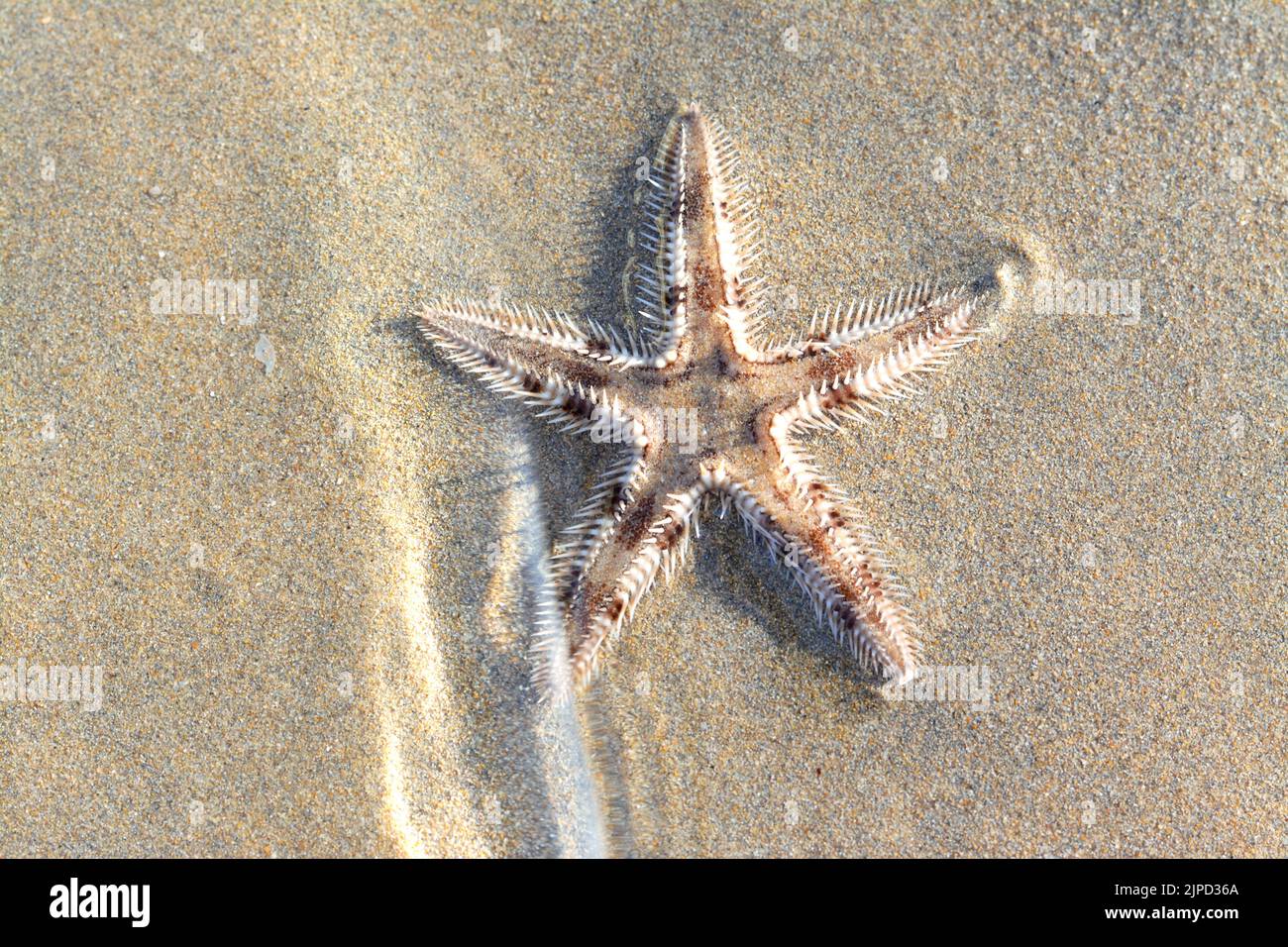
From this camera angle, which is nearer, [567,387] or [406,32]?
[567,387]

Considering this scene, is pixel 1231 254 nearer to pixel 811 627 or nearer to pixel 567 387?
pixel 811 627

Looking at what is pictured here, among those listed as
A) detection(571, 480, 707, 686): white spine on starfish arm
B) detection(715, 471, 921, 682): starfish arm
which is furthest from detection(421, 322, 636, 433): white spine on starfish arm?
detection(715, 471, 921, 682): starfish arm

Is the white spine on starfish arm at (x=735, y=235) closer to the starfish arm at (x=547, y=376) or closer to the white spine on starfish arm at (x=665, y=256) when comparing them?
the white spine on starfish arm at (x=665, y=256)

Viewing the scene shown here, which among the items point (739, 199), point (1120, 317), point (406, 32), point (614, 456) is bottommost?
point (614, 456)

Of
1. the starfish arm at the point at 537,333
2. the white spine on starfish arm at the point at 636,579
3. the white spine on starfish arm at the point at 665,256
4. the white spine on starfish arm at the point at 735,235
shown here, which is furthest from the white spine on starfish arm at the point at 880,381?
the starfish arm at the point at 537,333

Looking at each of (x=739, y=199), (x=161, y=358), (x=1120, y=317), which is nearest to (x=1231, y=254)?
(x=1120, y=317)

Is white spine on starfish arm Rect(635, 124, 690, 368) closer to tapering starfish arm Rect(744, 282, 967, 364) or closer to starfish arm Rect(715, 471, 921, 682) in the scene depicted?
tapering starfish arm Rect(744, 282, 967, 364)

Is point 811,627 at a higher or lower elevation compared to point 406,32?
lower
